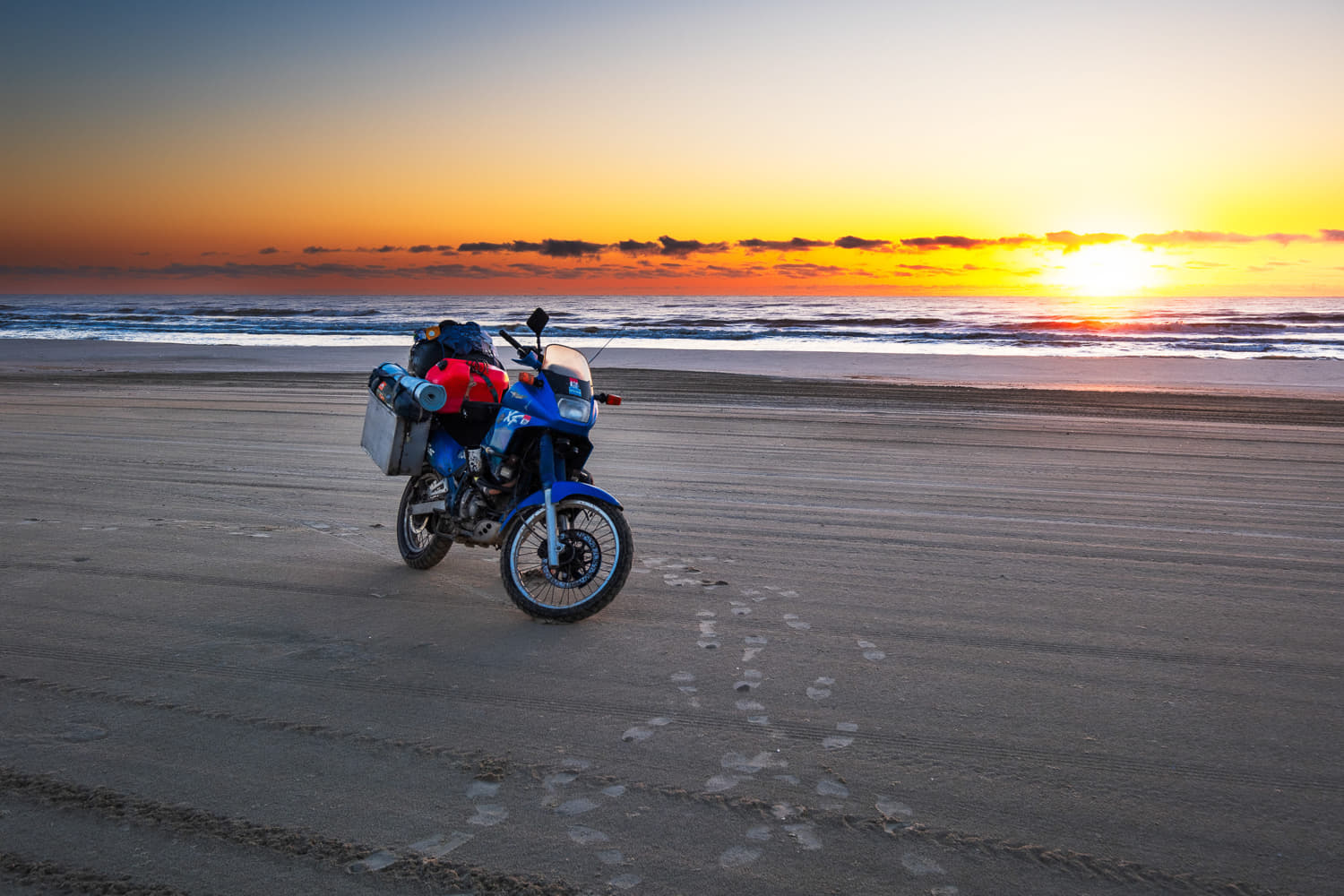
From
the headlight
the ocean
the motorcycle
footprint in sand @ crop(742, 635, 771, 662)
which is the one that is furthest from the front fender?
the ocean

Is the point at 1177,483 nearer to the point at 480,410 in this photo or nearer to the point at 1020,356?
the point at 480,410

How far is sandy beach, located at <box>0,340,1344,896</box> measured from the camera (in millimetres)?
2486

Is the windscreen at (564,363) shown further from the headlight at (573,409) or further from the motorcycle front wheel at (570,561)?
the motorcycle front wheel at (570,561)

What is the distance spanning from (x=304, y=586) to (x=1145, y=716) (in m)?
3.75

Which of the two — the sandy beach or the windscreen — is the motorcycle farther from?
the sandy beach

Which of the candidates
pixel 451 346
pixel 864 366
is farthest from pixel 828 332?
pixel 451 346

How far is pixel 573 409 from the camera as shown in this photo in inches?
178

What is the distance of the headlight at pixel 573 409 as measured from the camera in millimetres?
4516

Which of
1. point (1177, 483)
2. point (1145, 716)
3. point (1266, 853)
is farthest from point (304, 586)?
point (1177, 483)

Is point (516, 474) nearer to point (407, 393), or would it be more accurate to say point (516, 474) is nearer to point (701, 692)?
point (407, 393)

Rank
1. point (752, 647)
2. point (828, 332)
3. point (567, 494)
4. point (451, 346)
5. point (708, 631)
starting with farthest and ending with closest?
point (828, 332), point (451, 346), point (567, 494), point (708, 631), point (752, 647)

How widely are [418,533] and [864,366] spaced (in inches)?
646

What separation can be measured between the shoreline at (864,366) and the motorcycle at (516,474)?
12348 mm

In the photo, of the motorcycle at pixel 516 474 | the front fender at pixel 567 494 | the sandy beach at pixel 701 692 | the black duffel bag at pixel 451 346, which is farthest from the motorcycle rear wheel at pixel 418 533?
the front fender at pixel 567 494
